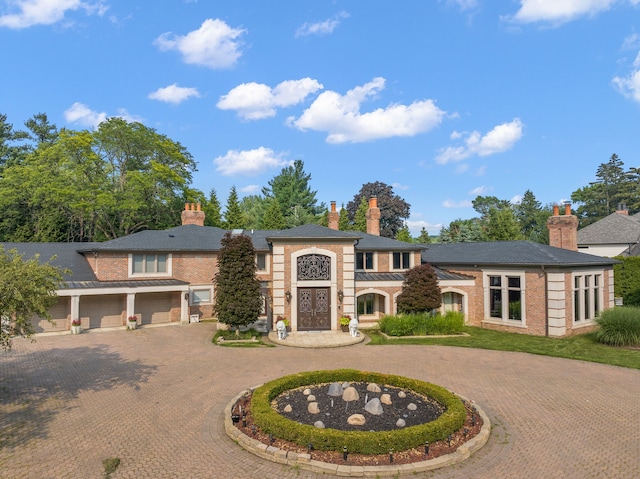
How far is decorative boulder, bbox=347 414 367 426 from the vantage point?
8453 mm

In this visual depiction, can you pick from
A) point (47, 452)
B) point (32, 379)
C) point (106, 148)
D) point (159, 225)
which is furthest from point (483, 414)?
point (106, 148)

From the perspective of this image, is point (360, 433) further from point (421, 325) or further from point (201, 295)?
point (201, 295)

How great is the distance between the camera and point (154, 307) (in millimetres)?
24016

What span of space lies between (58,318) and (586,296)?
101 ft

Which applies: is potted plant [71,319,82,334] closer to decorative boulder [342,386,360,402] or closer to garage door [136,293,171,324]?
garage door [136,293,171,324]

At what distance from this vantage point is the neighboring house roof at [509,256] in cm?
2000

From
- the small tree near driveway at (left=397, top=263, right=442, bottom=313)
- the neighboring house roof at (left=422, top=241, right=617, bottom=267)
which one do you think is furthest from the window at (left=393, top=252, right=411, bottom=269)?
the small tree near driveway at (left=397, top=263, right=442, bottom=313)

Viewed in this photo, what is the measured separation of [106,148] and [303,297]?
28.7m

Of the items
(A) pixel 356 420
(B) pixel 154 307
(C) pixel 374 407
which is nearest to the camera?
(A) pixel 356 420

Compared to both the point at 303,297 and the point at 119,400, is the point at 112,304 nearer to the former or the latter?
the point at 303,297

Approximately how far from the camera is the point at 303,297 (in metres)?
21.1

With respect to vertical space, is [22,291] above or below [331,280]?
above

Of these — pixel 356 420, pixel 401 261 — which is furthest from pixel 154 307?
pixel 356 420

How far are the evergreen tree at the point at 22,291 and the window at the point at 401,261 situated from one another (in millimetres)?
20263
